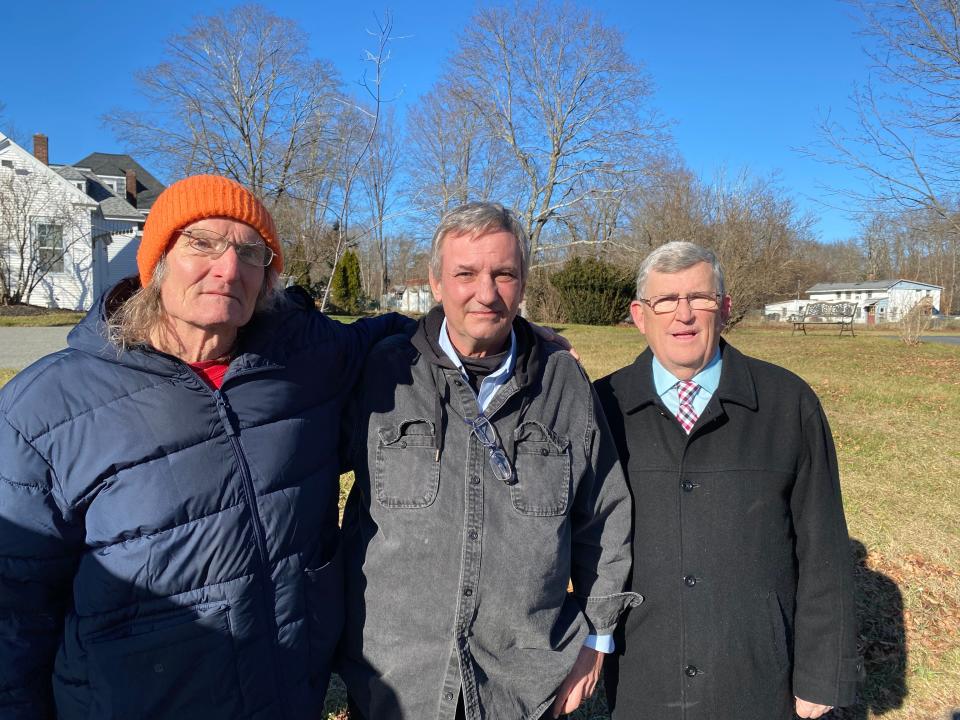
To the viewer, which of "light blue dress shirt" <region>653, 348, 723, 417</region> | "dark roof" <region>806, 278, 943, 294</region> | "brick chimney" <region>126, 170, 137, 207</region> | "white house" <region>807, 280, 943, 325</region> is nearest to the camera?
"light blue dress shirt" <region>653, 348, 723, 417</region>

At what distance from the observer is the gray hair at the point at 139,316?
1.73 m

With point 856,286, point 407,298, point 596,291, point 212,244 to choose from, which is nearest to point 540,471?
point 212,244

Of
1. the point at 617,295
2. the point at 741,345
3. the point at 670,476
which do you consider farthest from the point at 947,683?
the point at 617,295

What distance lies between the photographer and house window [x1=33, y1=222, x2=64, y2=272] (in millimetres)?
27406

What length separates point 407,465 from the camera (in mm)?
2021

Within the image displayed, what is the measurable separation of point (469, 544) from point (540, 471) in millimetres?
Result: 316

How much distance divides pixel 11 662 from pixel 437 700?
114 centimetres

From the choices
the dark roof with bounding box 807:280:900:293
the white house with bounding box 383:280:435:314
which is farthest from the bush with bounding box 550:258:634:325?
the dark roof with bounding box 807:280:900:293

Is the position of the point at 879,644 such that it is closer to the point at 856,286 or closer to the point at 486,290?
the point at 486,290

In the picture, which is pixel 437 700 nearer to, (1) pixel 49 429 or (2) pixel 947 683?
(1) pixel 49 429

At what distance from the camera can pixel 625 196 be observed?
27.4m

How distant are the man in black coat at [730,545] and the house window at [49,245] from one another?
3185 centimetres

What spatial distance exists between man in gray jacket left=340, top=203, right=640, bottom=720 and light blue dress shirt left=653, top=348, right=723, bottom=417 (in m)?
0.27

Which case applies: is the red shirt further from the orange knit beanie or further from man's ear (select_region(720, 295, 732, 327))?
man's ear (select_region(720, 295, 732, 327))
